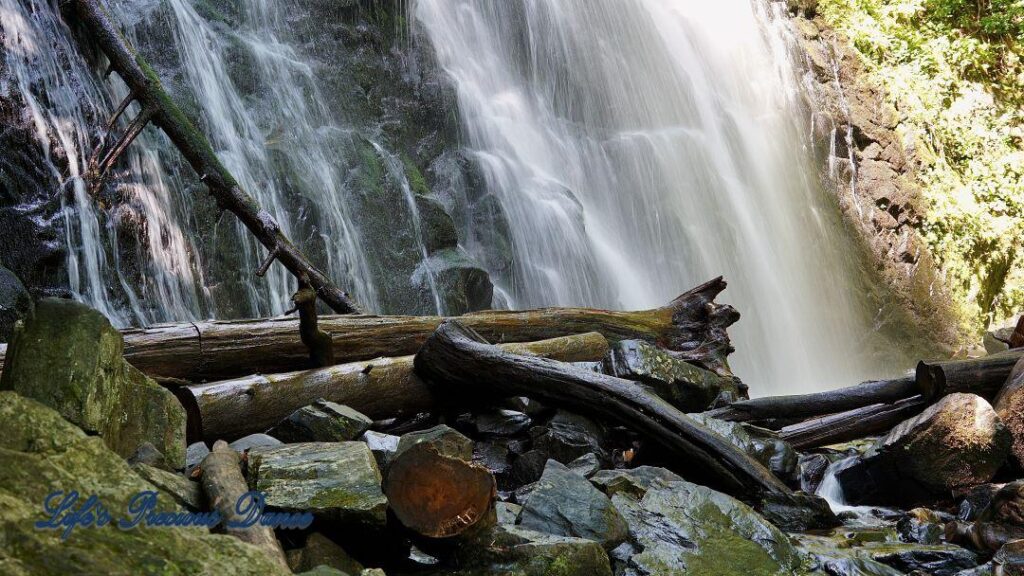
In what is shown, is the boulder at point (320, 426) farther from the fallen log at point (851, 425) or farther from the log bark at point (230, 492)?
the fallen log at point (851, 425)

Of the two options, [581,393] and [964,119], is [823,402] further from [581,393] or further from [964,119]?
[964,119]

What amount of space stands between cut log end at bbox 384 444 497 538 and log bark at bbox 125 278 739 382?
8.22ft

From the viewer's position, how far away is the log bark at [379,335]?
193 inches

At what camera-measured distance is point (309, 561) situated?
266 cm

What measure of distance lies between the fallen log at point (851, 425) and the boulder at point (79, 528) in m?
4.96

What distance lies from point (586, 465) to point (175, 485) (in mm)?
2617

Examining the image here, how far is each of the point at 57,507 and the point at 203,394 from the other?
2.79m

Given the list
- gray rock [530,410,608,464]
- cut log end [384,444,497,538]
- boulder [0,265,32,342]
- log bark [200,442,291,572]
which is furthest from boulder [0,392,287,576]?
boulder [0,265,32,342]

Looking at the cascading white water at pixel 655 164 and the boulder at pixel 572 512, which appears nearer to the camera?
the boulder at pixel 572 512

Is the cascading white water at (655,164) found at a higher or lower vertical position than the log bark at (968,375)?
higher

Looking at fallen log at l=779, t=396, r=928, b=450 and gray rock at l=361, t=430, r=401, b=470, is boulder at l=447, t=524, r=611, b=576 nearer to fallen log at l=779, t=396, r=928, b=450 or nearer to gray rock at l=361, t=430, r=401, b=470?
gray rock at l=361, t=430, r=401, b=470

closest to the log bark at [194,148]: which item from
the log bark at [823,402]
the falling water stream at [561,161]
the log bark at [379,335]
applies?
the falling water stream at [561,161]

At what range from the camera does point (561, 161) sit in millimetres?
14562

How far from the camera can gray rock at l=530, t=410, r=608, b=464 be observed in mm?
4974
